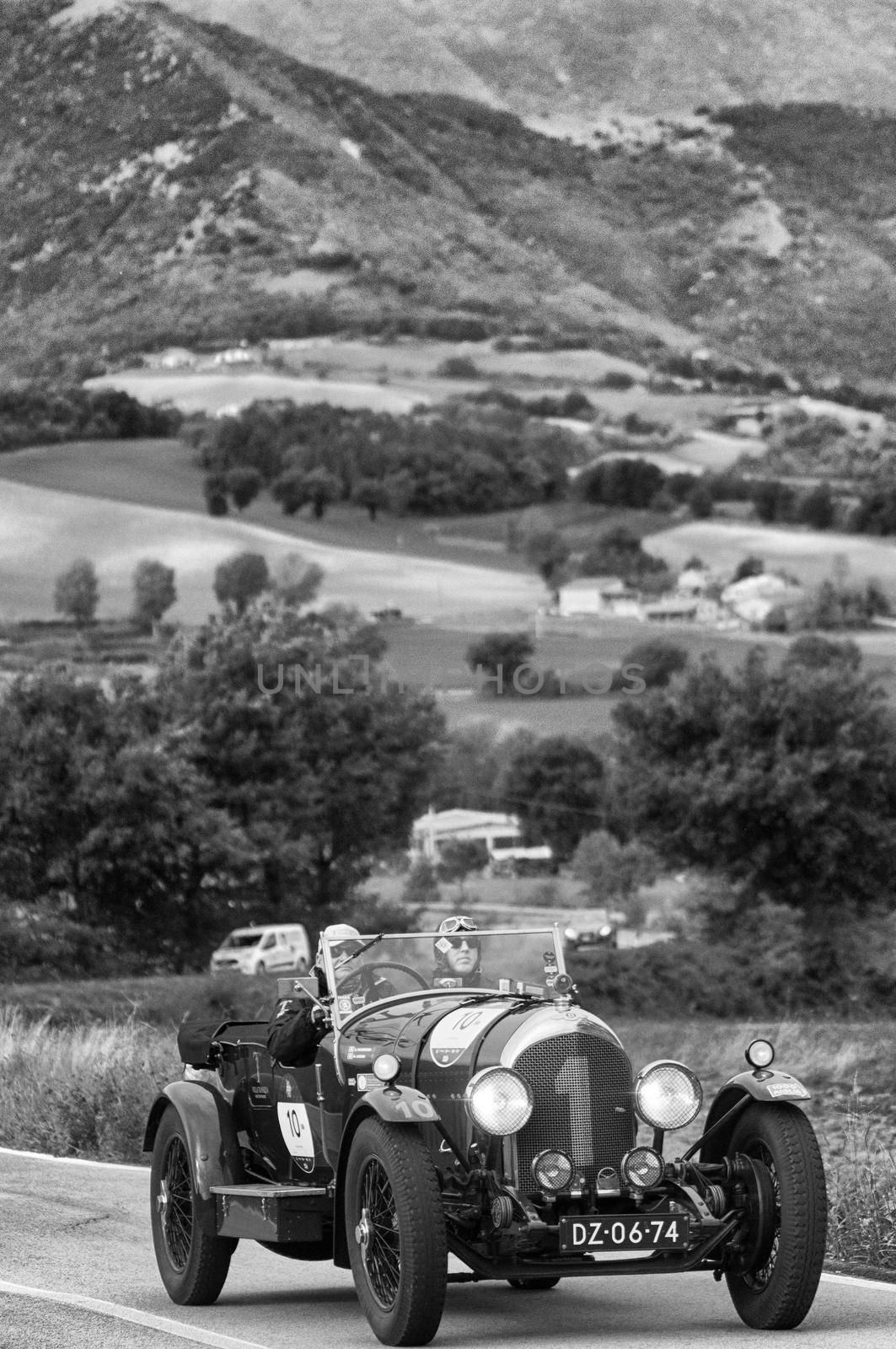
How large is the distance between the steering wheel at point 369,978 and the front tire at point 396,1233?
1204 millimetres

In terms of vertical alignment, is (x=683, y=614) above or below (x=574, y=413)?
below

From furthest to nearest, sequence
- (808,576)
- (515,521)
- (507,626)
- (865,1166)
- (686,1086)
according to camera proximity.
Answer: (515,521) < (808,576) < (507,626) < (865,1166) < (686,1086)

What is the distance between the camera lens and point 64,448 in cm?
15825

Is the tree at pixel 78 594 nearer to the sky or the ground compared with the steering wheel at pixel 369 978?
nearer to the ground

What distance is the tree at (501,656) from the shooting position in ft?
407

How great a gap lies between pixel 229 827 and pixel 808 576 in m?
Result: 91.9

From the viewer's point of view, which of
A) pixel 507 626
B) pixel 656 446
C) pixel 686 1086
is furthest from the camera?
pixel 656 446

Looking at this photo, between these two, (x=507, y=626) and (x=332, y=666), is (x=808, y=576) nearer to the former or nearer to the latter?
(x=507, y=626)

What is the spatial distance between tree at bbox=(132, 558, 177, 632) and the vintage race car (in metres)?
114

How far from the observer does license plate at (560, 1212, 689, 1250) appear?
8672 mm

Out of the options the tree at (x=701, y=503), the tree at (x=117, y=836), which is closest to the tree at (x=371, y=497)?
the tree at (x=701, y=503)

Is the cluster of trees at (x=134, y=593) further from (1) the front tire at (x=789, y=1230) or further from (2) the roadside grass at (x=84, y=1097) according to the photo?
(1) the front tire at (x=789, y=1230)

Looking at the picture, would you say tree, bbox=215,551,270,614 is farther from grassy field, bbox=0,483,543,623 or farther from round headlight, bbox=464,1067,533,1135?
round headlight, bbox=464,1067,533,1135

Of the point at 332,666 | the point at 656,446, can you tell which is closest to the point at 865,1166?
the point at 332,666
